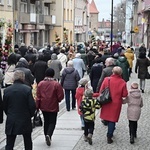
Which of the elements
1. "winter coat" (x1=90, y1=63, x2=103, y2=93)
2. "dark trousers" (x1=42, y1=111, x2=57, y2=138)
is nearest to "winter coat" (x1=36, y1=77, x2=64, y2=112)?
"dark trousers" (x1=42, y1=111, x2=57, y2=138)

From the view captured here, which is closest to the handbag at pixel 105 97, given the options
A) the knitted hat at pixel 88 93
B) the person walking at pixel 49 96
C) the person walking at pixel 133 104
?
the knitted hat at pixel 88 93

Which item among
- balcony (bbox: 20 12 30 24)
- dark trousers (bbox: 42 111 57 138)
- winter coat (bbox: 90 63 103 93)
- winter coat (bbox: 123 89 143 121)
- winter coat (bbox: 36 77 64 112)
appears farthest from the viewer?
balcony (bbox: 20 12 30 24)

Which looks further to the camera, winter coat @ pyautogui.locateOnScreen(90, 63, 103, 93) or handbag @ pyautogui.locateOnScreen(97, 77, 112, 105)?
winter coat @ pyautogui.locateOnScreen(90, 63, 103, 93)

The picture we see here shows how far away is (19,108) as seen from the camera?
8281 millimetres

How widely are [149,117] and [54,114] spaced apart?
4107 mm

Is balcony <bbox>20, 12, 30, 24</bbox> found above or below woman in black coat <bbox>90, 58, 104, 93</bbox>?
above

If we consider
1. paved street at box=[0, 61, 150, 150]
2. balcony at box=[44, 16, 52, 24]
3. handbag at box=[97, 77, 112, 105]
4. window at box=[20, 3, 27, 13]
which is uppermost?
window at box=[20, 3, 27, 13]

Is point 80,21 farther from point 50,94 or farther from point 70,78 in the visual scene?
point 50,94

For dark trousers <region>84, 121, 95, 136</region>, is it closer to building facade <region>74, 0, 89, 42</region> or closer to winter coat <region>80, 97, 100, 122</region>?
winter coat <region>80, 97, 100, 122</region>

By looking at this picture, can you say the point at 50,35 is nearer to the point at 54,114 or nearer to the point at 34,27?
the point at 34,27

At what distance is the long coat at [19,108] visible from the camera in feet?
27.1

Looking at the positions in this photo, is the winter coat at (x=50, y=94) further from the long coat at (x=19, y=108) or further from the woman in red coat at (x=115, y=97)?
the long coat at (x=19, y=108)

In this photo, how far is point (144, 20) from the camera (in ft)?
203

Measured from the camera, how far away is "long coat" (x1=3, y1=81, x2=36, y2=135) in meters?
8.25
